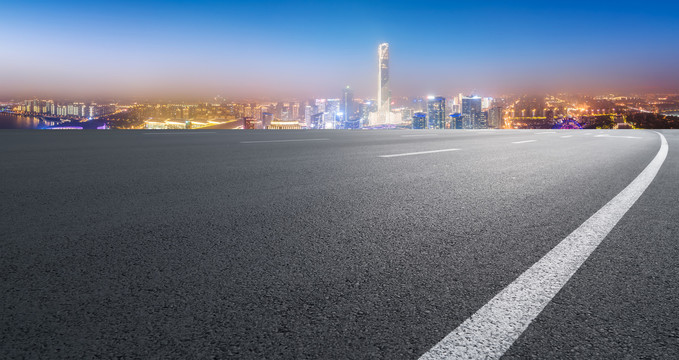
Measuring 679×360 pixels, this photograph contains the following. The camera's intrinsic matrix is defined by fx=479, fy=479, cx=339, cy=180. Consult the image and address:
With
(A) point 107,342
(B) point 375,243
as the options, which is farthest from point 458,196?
(A) point 107,342

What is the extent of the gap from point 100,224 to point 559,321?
2649 millimetres

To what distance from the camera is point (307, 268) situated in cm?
220

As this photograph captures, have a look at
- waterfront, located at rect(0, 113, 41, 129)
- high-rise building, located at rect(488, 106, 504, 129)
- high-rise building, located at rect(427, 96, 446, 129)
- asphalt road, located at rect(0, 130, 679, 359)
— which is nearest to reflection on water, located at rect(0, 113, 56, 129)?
waterfront, located at rect(0, 113, 41, 129)

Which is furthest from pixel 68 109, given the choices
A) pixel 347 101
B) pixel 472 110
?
pixel 347 101

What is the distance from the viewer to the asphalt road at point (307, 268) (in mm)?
1507

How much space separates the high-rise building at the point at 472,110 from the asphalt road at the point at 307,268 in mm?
80246

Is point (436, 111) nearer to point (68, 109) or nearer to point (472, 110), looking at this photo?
point (472, 110)

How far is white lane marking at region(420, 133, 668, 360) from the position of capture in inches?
57.0

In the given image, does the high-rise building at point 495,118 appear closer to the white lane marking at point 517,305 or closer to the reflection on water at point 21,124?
the reflection on water at point 21,124

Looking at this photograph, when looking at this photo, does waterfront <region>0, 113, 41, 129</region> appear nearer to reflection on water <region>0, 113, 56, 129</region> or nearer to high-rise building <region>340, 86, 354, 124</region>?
reflection on water <region>0, 113, 56, 129</region>

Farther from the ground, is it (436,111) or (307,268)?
(436,111)

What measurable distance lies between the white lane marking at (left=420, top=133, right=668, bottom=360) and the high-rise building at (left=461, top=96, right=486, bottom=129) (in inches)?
3217

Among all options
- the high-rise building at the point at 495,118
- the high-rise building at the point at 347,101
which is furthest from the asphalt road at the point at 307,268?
the high-rise building at the point at 347,101

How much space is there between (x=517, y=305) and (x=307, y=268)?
91 cm
